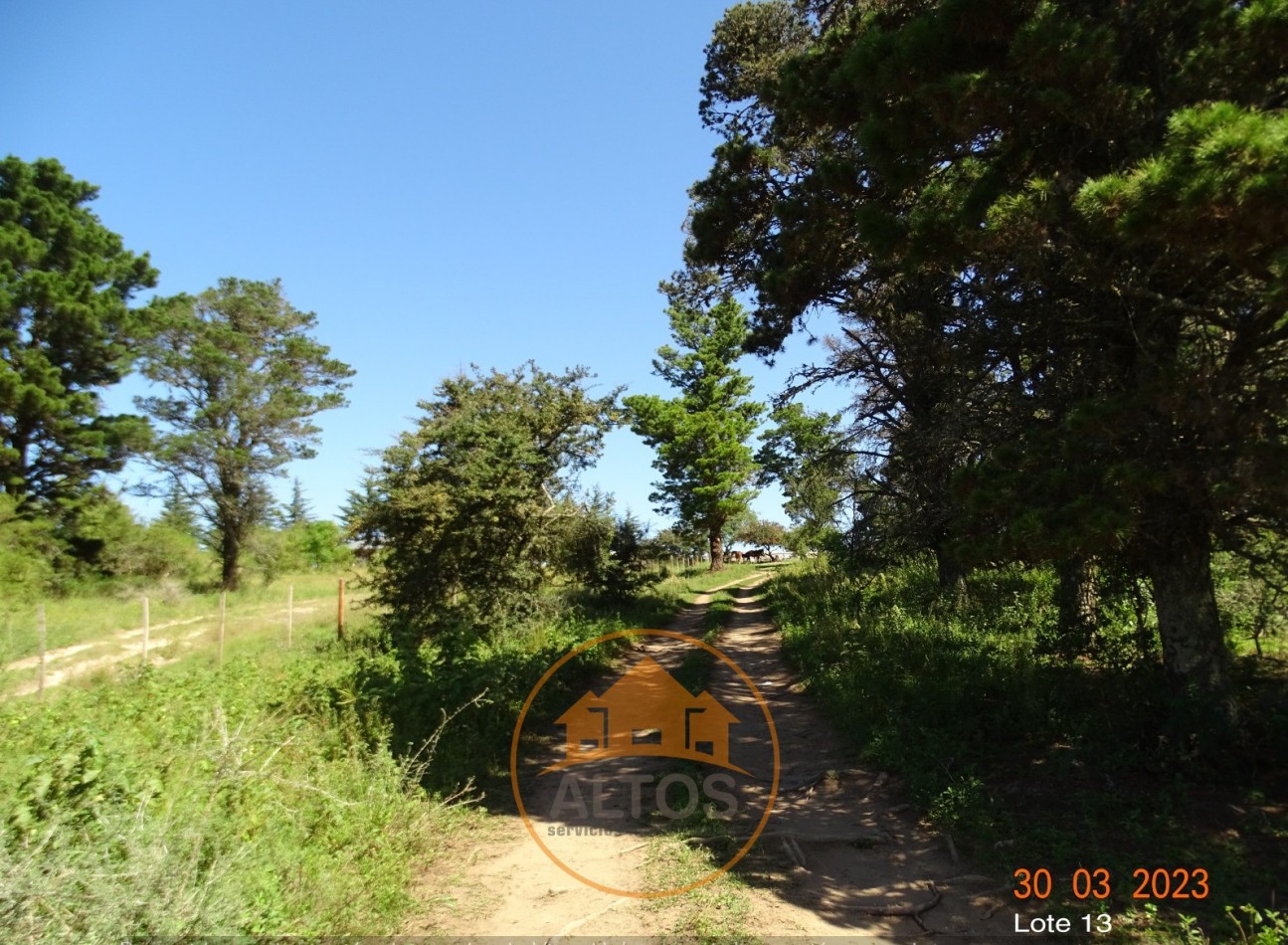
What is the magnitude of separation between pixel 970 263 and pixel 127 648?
18499mm

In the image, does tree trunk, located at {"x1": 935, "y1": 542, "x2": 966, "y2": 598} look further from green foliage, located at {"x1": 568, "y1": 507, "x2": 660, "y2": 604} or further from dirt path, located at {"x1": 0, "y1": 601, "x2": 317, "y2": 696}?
dirt path, located at {"x1": 0, "y1": 601, "x2": 317, "y2": 696}

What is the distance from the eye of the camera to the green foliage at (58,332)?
936 inches

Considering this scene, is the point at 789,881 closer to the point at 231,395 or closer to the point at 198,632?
the point at 198,632

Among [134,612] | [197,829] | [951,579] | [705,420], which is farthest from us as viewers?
[705,420]

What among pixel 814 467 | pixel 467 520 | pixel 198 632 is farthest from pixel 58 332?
pixel 814 467

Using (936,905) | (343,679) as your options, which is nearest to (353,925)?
(936,905)

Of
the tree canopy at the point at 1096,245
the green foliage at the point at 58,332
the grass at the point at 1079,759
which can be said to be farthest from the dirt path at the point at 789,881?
the green foliage at the point at 58,332

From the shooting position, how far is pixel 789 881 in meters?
4.54

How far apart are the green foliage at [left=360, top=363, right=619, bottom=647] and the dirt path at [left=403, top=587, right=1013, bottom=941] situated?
8545 millimetres

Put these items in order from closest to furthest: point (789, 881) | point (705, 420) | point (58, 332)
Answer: point (789, 881), point (58, 332), point (705, 420)

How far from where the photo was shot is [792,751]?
24.8 feet

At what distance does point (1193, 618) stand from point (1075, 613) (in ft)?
6.87

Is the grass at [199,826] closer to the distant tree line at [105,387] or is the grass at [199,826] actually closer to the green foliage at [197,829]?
the green foliage at [197,829]

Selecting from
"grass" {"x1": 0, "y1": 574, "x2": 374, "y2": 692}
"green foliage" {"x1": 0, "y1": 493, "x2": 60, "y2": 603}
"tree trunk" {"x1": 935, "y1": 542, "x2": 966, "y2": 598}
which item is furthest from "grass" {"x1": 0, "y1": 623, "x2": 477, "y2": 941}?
"green foliage" {"x1": 0, "y1": 493, "x2": 60, "y2": 603}
